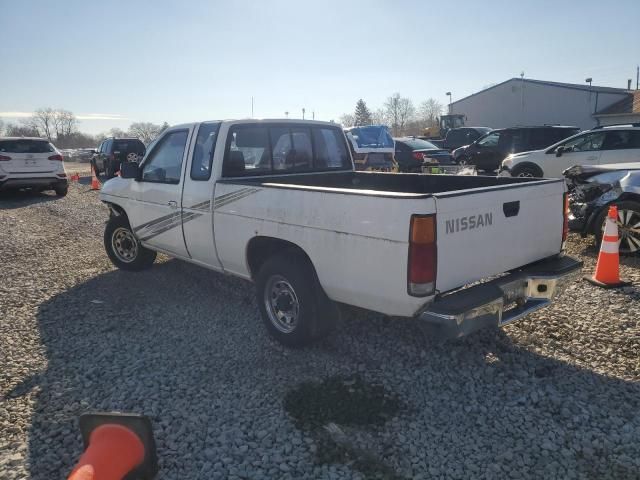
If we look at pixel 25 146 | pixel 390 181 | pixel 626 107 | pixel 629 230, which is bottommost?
pixel 629 230

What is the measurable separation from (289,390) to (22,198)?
1445 cm

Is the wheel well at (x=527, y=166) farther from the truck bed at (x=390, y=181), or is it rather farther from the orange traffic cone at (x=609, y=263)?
the truck bed at (x=390, y=181)

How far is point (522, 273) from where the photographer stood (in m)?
3.62

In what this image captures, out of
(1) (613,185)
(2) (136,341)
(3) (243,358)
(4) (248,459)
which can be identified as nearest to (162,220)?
(2) (136,341)

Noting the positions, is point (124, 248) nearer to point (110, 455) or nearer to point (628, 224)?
point (110, 455)

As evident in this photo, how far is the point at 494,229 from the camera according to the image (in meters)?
3.33

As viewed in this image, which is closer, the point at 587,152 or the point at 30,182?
the point at 587,152

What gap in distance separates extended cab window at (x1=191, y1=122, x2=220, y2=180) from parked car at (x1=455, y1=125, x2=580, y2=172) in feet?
41.7

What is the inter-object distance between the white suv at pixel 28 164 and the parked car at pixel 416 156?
37.5 ft

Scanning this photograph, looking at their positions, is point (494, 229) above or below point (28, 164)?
below

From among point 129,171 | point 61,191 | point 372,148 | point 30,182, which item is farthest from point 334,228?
point 61,191

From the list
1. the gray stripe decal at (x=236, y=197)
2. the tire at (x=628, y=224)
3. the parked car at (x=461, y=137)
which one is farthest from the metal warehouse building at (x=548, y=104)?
the gray stripe decal at (x=236, y=197)

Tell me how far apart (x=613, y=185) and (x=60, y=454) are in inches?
274

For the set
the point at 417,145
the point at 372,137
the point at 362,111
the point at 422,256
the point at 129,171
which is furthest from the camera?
the point at 362,111
